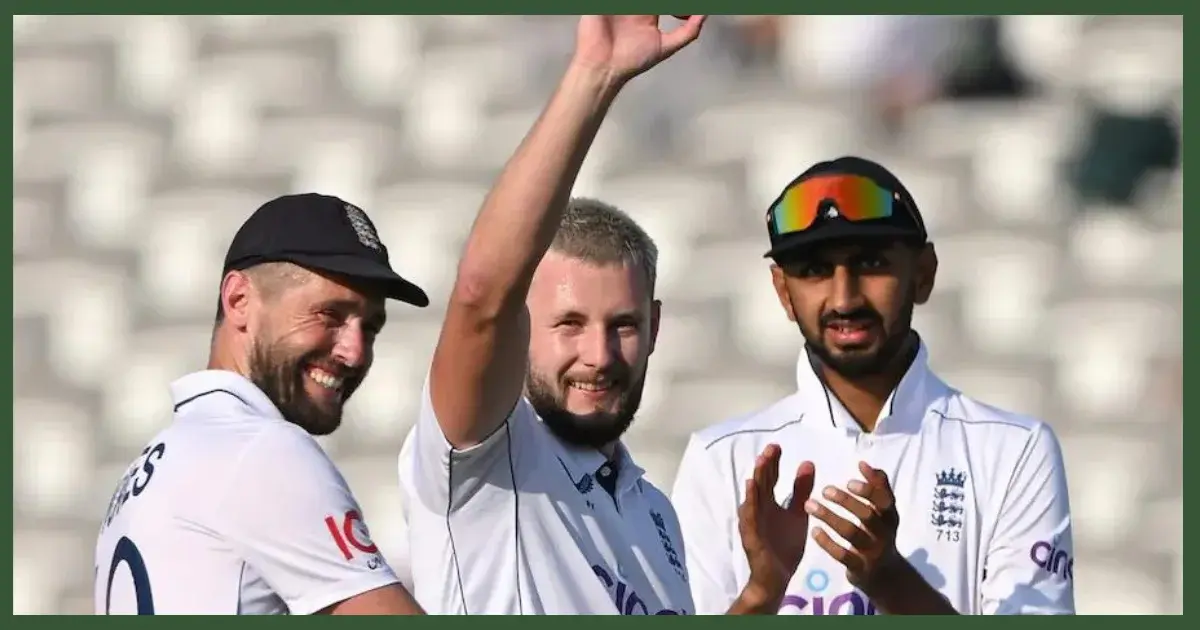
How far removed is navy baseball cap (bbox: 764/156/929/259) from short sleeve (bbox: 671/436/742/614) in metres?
0.46

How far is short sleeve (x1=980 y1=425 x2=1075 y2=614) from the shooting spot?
358cm

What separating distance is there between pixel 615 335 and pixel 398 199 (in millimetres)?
4637

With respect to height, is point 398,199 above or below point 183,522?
above

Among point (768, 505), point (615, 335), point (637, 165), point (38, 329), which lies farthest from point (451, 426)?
point (38, 329)

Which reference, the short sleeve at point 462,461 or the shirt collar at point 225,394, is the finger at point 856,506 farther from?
the shirt collar at point 225,394

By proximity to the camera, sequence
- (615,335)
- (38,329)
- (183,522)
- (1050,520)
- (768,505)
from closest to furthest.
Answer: (183,522), (615,335), (768,505), (1050,520), (38,329)

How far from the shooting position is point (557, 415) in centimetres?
296

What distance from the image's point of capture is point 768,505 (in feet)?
10.7

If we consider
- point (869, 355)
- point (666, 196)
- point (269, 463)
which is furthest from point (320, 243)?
point (666, 196)

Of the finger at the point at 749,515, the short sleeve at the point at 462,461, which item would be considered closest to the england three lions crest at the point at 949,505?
the finger at the point at 749,515

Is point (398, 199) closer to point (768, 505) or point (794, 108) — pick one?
point (794, 108)

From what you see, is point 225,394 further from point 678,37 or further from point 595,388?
point 678,37

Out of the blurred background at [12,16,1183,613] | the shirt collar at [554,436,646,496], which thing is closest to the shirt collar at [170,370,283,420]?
the shirt collar at [554,436,646,496]

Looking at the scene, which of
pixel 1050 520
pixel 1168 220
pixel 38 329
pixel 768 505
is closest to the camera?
pixel 768 505
